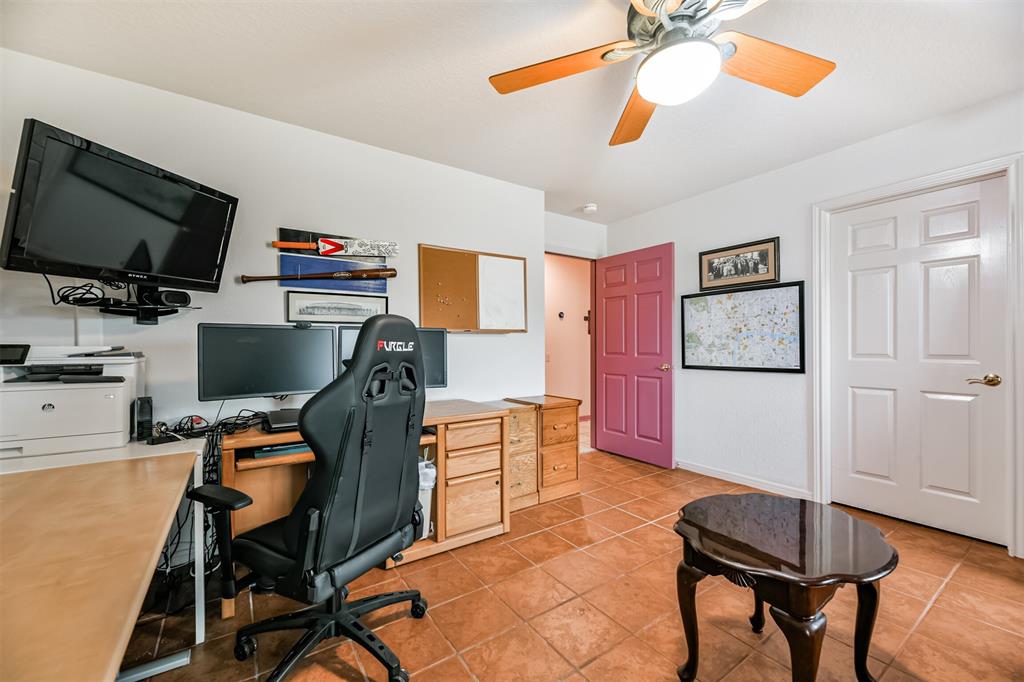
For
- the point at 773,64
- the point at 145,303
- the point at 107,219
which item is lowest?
the point at 145,303

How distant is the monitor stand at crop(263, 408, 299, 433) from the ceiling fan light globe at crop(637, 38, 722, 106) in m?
2.04

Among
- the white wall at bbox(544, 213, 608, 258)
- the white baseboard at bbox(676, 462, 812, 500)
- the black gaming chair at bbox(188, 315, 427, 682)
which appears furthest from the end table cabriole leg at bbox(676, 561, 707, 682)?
the white wall at bbox(544, 213, 608, 258)

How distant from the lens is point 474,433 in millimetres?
2488

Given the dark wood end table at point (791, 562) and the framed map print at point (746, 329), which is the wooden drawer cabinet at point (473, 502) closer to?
the dark wood end table at point (791, 562)

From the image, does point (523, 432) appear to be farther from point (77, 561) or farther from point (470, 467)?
point (77, 561)

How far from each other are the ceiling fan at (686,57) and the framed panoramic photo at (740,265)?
182cm

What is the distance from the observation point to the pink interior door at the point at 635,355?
3.89 m

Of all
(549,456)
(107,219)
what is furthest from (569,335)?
(107,219)

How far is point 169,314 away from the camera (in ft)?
7.06

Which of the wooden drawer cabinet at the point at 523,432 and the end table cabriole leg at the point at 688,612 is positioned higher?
the wooden drawer cabinet at the point at 523,432

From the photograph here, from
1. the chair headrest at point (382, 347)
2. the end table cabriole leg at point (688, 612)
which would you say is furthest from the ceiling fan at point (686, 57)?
the end table cabriole leg at point (688, 612)

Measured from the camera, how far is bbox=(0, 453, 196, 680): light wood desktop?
1.83 feet

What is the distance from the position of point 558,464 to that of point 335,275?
2.14 metres

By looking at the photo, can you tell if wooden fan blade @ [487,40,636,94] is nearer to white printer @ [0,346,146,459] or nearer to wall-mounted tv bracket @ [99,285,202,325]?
wall-mounted tv bracket @ [99,285,202,325]
